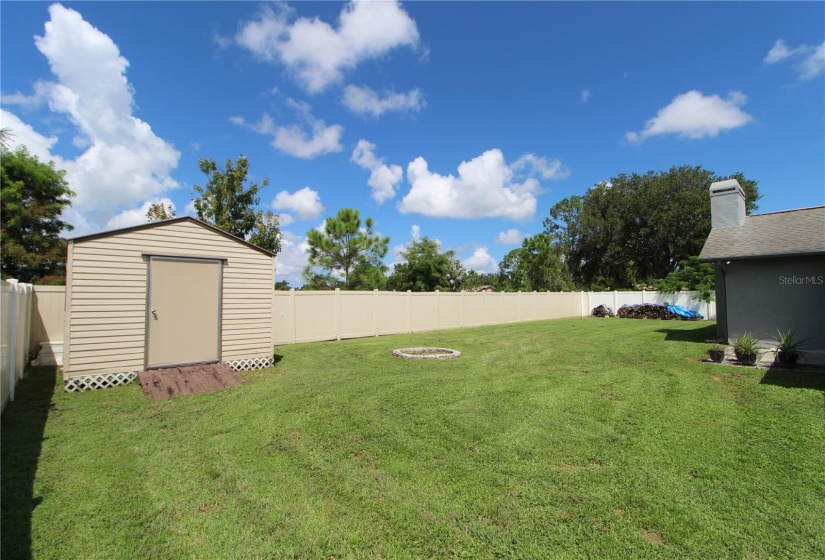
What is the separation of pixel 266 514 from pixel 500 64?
14.1 m

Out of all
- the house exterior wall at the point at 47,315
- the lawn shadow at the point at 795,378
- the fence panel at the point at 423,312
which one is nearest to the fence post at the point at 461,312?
the fence panel at the point at 423,312

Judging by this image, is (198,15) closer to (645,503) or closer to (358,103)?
(358,103)

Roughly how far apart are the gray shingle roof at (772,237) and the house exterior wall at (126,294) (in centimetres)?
1040

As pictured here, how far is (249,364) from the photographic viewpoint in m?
7.69

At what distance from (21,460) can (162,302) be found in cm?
362

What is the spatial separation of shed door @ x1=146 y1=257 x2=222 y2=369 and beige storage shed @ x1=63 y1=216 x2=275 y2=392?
0.02 m

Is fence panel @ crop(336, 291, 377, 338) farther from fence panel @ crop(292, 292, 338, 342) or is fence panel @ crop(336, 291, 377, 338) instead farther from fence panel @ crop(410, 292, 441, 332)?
fence panel @ crop(410, 292, 441, 332)

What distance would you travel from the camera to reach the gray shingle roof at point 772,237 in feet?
26.5

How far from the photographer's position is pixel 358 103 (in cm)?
1405

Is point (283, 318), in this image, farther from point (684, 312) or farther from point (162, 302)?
point (684, 312)

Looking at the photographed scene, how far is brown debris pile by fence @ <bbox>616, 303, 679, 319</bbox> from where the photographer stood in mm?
20027

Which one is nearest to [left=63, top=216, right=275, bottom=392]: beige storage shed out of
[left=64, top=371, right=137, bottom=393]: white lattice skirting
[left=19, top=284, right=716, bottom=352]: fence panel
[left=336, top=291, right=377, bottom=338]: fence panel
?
[left=64, top=371, right=137, bottom=393]: white lattice skirting

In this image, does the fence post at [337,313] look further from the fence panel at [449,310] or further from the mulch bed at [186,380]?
the mulch bed at [186,380]

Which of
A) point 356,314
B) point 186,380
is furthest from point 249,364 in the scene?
point 356,314
